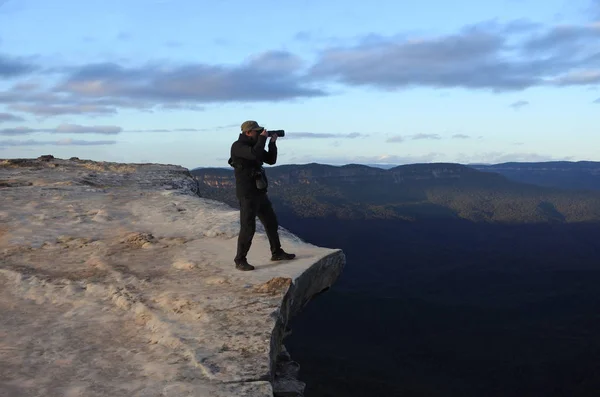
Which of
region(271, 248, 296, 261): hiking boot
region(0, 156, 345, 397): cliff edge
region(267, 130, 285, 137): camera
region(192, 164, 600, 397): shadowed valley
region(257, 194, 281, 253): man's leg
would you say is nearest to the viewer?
region(0, 156, 345, 397): cliff edge

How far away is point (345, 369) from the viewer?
Result: 11662 centimetres

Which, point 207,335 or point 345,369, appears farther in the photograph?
point 345,369

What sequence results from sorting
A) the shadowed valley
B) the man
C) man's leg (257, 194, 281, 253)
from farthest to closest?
the shadowed valley → man's leg (257, 194, 281, 253) → the man

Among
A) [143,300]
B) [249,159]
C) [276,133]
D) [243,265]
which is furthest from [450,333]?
[143,300]

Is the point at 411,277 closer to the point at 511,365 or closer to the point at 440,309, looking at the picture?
the point at 440,309

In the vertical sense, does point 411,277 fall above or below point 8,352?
below

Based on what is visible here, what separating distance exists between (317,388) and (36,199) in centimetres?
9741

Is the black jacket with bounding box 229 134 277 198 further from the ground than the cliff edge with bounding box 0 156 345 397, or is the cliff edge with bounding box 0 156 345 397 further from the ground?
the black jacket with bounding box 229 134 277 198

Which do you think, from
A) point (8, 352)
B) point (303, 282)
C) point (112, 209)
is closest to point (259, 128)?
point (303, 282)

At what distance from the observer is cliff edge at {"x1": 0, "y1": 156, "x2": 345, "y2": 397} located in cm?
580

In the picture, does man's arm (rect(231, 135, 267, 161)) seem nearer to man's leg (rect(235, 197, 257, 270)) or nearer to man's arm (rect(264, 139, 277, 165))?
man's arm (rect(264, 139, 277, 165))

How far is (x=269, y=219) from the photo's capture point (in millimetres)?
9484

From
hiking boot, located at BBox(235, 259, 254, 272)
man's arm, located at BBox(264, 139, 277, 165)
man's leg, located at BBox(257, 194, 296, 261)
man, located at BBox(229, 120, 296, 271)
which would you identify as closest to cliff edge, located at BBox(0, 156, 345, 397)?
hiking boot, located at BBox(235, 259, 254, 272)

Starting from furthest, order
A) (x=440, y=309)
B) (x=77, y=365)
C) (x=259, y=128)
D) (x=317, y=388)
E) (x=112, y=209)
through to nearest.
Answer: (x=440, y=309)
(x=317, y=388)
(x=112, y=209)
(x=259, y=128)
(x=77, y=365)
